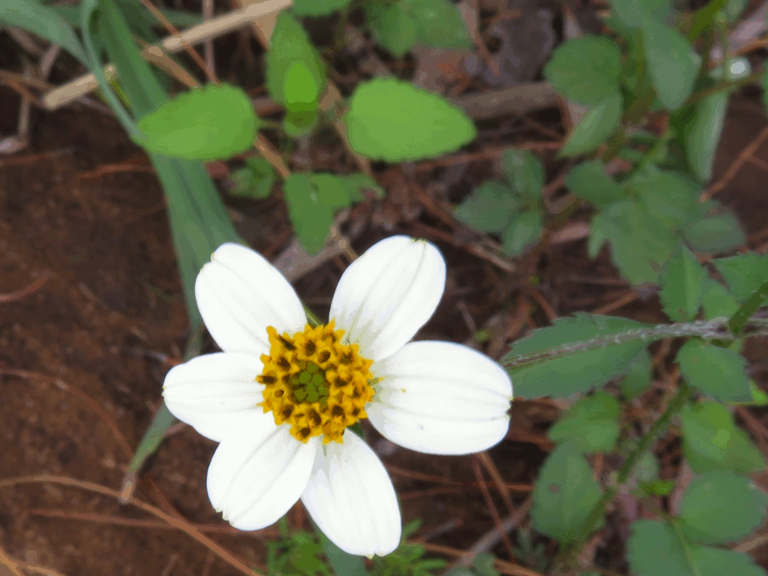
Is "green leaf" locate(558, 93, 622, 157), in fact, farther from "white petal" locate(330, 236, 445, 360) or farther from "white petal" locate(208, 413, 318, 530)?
"white petal" locate(208, 413, 318, 530)

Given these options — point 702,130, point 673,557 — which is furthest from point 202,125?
point 673,557

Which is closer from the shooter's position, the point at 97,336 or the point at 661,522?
the point at 661,522

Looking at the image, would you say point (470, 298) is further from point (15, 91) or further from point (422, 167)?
point (15, 91)

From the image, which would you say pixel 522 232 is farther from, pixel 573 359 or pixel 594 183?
pixel 573 359

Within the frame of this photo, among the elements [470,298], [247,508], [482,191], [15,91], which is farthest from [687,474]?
[15,91]

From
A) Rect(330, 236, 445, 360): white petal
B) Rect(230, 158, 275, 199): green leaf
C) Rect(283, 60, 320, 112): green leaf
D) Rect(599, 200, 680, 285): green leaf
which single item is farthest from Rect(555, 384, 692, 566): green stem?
Rect(230, 158, 275, 199): green leaf
